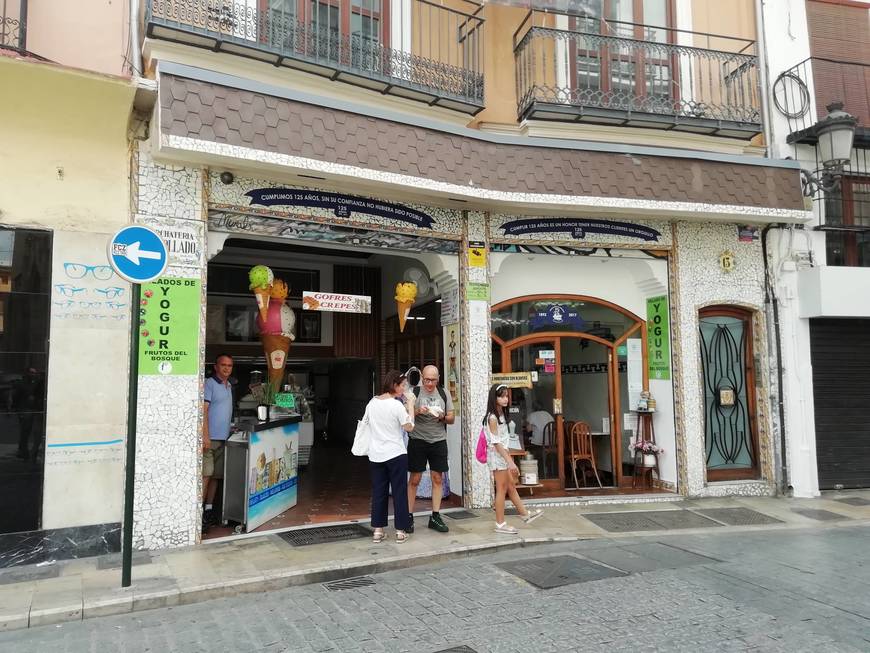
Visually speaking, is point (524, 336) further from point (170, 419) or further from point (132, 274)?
point (132, 274)

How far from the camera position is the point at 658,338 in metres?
9.75

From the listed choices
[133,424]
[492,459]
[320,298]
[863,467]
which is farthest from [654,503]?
[133,424]

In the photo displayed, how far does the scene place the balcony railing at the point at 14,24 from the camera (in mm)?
6043

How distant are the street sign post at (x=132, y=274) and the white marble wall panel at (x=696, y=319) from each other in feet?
24.5

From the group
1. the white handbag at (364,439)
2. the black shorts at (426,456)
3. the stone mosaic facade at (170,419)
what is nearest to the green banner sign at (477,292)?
the black shorts at (426,456)

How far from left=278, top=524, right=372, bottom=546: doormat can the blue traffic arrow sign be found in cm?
321

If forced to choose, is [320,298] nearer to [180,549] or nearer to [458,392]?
[458,392]

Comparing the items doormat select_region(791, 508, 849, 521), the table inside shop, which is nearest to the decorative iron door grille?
doormat select_region(791, 508, 849, 521)

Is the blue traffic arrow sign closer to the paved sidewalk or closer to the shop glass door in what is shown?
the paved sidewalk

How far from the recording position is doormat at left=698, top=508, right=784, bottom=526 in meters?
8.05

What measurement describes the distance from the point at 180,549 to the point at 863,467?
10368 millimetres

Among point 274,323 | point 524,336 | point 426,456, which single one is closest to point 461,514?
point 426,456

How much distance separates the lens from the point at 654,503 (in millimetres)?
8992

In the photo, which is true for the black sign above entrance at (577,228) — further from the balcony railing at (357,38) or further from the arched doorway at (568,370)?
the balcony railing at (357,38)
